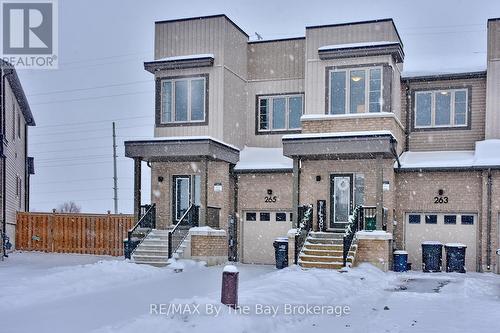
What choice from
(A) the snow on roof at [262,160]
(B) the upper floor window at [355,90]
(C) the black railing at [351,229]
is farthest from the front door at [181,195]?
(C) the black railing at [351,229]

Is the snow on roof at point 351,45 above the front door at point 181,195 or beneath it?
above

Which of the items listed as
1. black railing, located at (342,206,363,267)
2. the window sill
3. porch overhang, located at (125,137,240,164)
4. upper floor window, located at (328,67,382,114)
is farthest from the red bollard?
the window sill

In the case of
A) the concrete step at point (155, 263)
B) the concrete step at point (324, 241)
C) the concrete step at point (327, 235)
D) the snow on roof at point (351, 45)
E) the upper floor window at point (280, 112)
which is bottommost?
the concrete step at point (155, 263)

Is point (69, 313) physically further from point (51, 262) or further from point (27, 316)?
point (51, 262)

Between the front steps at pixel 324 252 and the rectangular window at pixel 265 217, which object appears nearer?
the front steps at pixel 324 252

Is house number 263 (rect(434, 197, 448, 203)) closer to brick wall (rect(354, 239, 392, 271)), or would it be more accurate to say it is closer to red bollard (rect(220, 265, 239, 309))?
brick wall (rect(354, 239, 392, 271))

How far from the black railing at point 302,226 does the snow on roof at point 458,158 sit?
3.67 meters

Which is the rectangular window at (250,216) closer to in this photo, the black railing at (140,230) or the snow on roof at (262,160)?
the snow on roof at (262,160)

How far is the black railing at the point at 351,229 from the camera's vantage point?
17.9 metres

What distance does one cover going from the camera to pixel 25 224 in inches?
1024

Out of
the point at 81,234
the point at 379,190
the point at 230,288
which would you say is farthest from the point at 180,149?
the point at 230,288

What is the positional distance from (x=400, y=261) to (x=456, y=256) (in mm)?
1778

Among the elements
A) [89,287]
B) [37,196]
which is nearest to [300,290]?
[89,287]

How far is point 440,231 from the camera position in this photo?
67.8 feet
